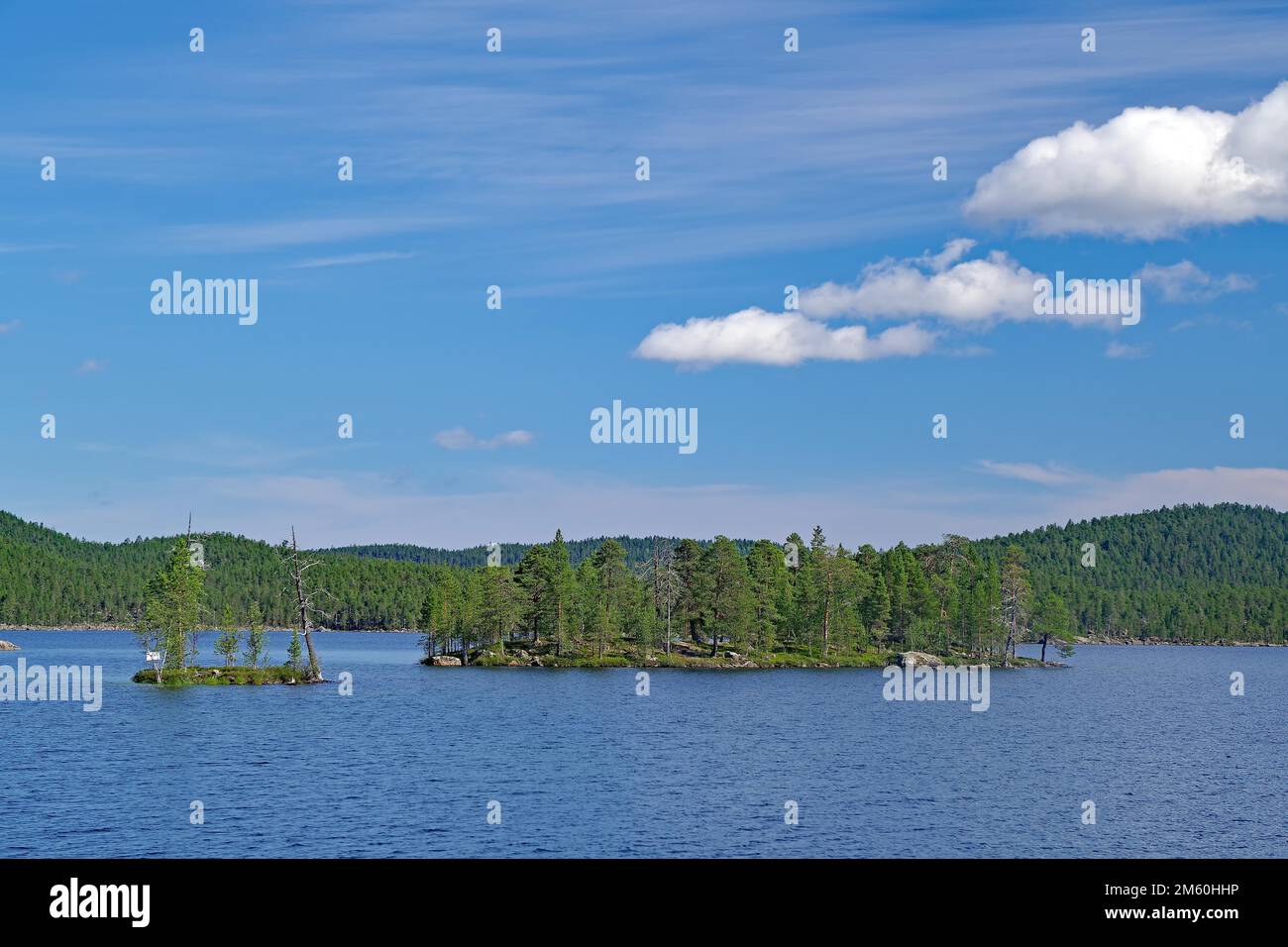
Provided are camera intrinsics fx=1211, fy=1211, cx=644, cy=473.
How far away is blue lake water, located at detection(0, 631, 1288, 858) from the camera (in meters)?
50.9

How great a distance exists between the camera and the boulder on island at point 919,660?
16350cm

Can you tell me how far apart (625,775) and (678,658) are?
93.7 metres

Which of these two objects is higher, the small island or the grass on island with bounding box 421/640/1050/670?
the small island

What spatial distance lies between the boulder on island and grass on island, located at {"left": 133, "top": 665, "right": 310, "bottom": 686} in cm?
8004

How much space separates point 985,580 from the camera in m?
173

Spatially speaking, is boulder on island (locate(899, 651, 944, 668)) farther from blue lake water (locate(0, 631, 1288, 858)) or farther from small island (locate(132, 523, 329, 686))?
small island (locate(132, 523, 329, 686))

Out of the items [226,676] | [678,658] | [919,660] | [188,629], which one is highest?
[188,629]

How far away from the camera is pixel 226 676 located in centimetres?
12294
